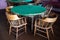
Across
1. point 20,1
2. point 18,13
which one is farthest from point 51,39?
point 20,1

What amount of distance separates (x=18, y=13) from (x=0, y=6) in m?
3.22

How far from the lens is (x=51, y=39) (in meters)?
3.35

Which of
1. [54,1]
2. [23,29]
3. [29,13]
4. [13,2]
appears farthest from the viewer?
[54,1]

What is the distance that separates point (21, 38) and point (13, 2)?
1677 millimetres

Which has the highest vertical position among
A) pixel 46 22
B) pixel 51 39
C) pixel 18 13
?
pixel 18 13

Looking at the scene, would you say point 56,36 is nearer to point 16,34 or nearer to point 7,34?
point 16,34

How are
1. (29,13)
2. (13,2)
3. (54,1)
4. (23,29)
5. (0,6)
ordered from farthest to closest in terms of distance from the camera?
1. (0,6)
2. (54,1)
3. (13,2)
4. (23,29)
5. (29,13)

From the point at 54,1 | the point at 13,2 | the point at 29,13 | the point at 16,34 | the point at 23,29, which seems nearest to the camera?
the point at 29,13

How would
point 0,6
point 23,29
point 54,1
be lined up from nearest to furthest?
point 23,29 → point 54,1 → point 0,6

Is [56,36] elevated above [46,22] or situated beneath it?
situated beneath

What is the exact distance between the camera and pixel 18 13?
10.8 feet

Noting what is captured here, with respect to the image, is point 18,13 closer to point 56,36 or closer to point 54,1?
point 56,36

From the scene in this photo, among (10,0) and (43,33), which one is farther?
(10,0)

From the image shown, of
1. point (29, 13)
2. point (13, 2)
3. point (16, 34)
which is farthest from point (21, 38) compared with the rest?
point (13, 2)
